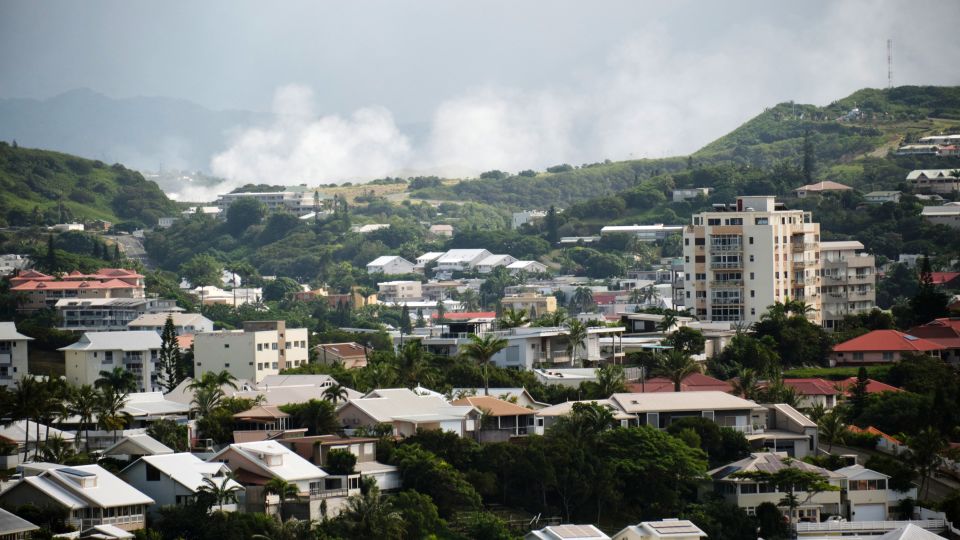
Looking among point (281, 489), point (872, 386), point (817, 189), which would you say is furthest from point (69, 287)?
point (281, 489)

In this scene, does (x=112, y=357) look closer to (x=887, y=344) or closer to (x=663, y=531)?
(x=887, y=344)

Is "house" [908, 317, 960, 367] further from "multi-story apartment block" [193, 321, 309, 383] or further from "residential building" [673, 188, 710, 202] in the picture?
"residential building" [673, 188, 710, 202]

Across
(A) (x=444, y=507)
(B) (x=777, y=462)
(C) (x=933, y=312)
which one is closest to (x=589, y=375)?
(B) (x=777, y=462)

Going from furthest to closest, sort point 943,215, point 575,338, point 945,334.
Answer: point 943,215
point 945,334
point 575,338

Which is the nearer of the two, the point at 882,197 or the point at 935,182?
the point at 882,197

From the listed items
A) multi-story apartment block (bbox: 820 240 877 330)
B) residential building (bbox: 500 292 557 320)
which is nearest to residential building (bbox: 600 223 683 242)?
residential building (bbox: 500 292 557 320)
